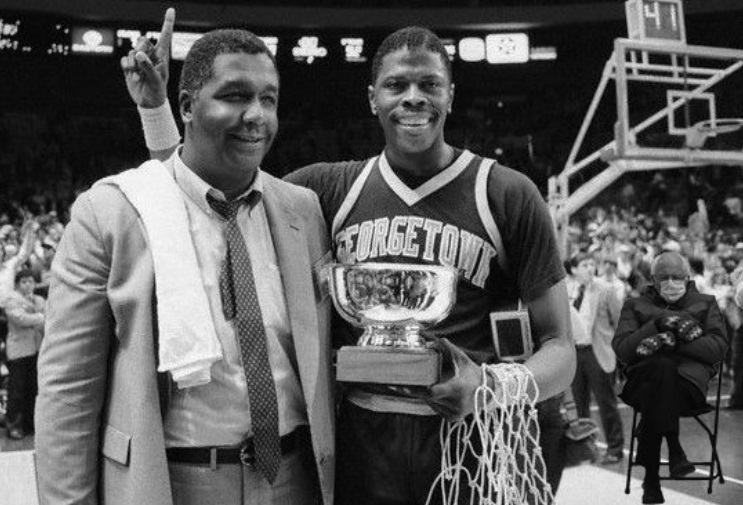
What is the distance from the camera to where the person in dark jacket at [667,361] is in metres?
5.81

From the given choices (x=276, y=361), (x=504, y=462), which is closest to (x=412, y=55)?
(x=276, y=361)

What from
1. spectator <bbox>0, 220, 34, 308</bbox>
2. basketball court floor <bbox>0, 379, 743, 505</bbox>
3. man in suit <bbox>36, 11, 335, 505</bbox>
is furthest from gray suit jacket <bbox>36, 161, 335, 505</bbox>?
spectator <bbox>0, 220, 34, 308</bbox>

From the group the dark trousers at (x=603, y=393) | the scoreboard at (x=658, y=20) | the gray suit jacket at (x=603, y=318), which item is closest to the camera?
the dark trousers at (x=603, y=393)

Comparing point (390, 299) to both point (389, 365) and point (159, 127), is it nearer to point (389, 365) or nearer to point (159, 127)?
point (389, 365)

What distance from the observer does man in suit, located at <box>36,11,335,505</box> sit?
6.26ft

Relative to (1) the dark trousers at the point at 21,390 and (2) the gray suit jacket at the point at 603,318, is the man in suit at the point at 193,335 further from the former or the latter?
(1) the dark trousers at the point at 21,390

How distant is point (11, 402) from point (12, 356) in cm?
41

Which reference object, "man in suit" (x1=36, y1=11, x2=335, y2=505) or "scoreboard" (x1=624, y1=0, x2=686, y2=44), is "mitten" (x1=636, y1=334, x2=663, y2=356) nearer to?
"man in suit" (x1=36, y1=11, x2=335, y2=505)

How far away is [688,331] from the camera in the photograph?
5.81 m

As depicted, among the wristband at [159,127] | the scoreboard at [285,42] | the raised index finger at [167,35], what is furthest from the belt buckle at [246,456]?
the scoreboard at [285,42]

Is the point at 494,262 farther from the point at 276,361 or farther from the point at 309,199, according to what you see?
the point at 276,361

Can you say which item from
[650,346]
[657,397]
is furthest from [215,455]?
[657,397]

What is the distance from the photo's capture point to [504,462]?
215 centimetres

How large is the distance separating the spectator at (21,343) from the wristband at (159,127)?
19.3 ft
